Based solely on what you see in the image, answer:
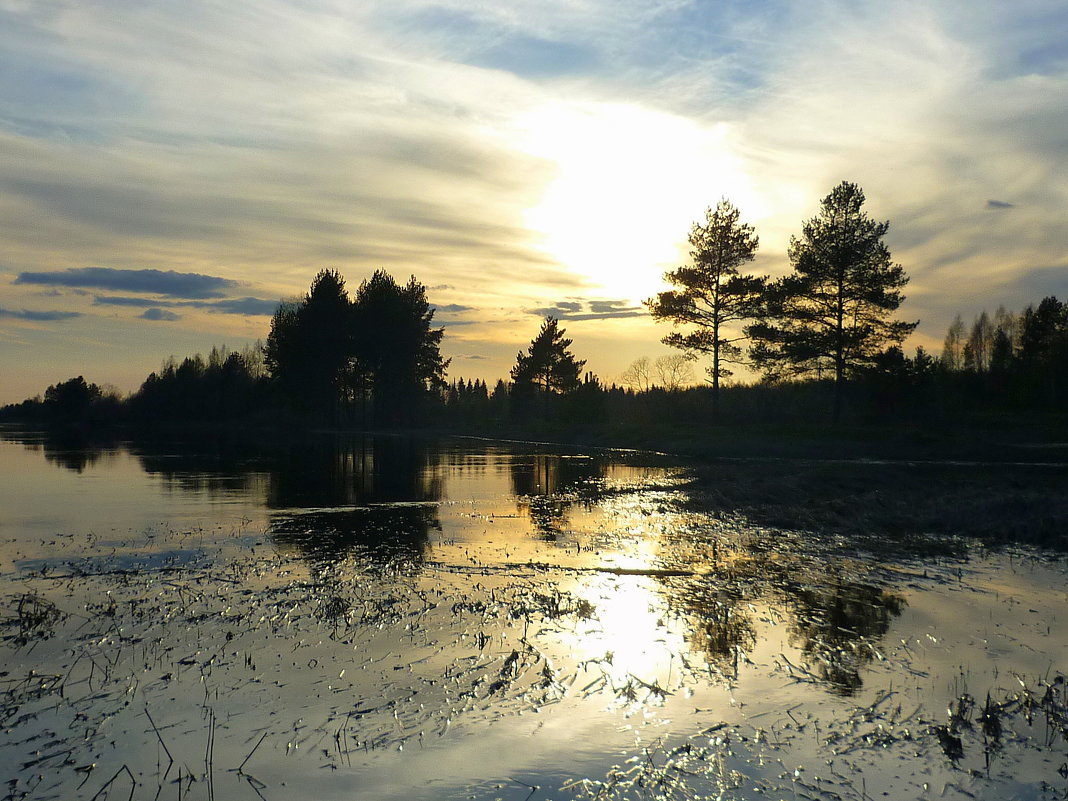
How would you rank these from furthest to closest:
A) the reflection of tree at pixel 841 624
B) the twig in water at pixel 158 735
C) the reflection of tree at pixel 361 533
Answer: the reflection of tree at pixel 361 533, the reflection of tree at pixel 841 624, the twig in water at pixel 158 735

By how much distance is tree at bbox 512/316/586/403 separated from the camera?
83.6 metres

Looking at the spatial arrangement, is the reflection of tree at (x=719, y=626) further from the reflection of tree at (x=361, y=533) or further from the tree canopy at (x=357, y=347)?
the tree canopy at (x=357, y=347)

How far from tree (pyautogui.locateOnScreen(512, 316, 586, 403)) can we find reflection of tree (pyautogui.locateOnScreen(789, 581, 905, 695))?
239 feet

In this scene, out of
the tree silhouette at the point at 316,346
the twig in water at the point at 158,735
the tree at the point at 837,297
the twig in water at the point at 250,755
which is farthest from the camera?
the tree silhouette at the point at 316,346

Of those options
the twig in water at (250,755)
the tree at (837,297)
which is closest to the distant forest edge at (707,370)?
the tree at (837,297)

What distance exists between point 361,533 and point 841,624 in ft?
33.3

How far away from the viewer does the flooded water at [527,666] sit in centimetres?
534

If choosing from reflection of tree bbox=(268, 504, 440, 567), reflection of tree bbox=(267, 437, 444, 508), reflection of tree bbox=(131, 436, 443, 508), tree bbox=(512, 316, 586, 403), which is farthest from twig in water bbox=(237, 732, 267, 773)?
tree bbox=(512, 316, 586, 403)

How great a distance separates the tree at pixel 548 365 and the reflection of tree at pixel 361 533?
6369 centimetres

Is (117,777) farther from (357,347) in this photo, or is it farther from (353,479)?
(357,347)

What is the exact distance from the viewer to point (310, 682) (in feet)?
22.9

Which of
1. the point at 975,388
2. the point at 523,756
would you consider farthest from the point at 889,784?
the point at 975,388

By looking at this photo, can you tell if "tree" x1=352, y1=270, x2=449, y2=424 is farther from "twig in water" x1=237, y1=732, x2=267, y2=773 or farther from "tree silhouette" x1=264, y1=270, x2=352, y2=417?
"twig in water" x1=237, y1=732, x2=267, y2=773

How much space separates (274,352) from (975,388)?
7653 centimetres
